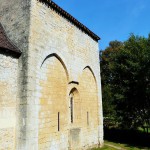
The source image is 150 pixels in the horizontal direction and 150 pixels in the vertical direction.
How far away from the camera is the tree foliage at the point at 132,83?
53.4 ft

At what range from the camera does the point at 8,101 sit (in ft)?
28.1

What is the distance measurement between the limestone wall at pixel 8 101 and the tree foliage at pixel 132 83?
33.9 ft

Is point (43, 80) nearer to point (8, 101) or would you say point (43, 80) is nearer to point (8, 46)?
point (8, 101)

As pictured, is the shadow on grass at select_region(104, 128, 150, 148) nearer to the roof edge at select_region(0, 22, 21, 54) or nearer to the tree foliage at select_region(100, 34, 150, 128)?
the tree foliage at select_region(100, 34, 150, 128)

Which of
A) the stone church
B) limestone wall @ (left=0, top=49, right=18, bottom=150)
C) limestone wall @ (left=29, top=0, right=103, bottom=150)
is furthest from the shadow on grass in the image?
limestone wall @ (left=0, top=49, right=18, bottom=150)

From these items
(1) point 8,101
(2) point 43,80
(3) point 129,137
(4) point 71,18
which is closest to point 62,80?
(2) point 43,80

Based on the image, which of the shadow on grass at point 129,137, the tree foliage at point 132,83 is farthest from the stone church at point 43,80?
the tree foliage at point 132,83

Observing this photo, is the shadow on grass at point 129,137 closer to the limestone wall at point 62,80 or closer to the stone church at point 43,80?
the limestone wall at point 62,80

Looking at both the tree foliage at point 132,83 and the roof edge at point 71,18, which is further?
the tree foliage at point 132,83

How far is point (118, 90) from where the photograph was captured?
17.8m

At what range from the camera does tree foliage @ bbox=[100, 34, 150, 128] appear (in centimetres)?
1628

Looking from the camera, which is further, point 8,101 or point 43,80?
point 43,80

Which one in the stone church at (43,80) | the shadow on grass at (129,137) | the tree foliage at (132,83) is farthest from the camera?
the shadow on grass at (129,137)

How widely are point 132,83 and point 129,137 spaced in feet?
18.4
